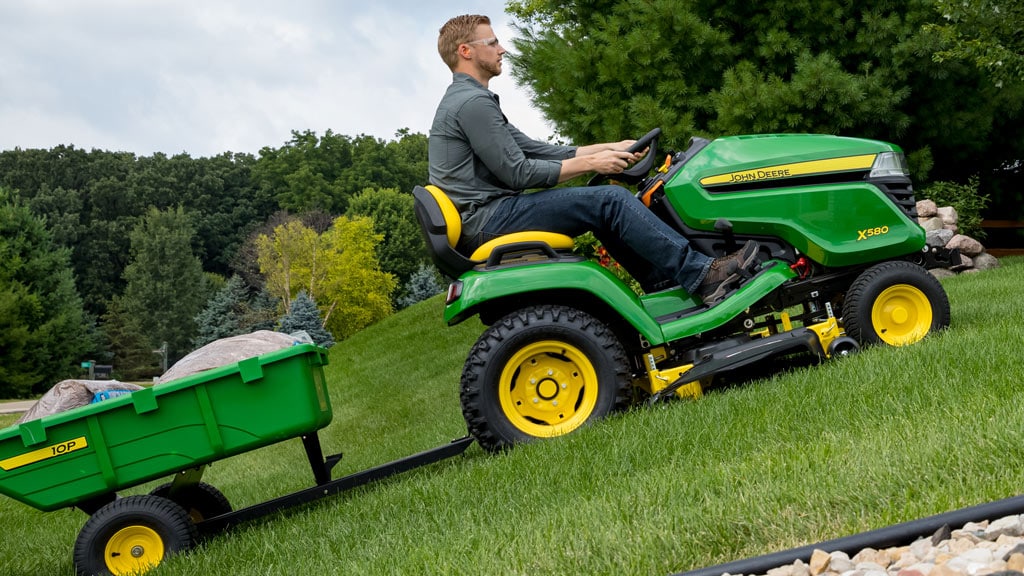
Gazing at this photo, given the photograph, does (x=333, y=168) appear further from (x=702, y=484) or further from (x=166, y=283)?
(x=702, y=484)

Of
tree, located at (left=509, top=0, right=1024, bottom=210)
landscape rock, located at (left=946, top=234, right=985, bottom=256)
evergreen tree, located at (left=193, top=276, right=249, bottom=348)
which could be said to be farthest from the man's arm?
evergreen tree, located at (left=193, top=276, right=249, bottom=348)

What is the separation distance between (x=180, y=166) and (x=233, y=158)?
5.02 metres

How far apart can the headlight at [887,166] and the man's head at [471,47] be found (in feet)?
6.12

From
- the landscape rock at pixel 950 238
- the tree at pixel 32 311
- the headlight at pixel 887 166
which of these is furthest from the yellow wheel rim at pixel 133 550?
the tree at pixel 32 311

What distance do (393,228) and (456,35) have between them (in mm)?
50367

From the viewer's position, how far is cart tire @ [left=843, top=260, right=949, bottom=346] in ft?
14.0

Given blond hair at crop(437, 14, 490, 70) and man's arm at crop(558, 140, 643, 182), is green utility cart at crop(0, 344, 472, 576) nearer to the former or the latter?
man's arm at crop(558, 140, 643, 182)

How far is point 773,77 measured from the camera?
10695mm

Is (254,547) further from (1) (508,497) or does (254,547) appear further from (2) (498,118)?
(2) (498,118)

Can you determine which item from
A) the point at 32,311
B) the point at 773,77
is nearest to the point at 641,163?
the point at 773,77

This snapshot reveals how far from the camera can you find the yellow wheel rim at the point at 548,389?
155 inches

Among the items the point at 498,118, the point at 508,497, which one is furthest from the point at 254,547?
the point at 498,118

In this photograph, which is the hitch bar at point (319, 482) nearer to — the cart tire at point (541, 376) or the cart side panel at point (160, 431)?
the cart tire at point (541, 376)

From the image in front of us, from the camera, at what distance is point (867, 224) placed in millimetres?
4344
